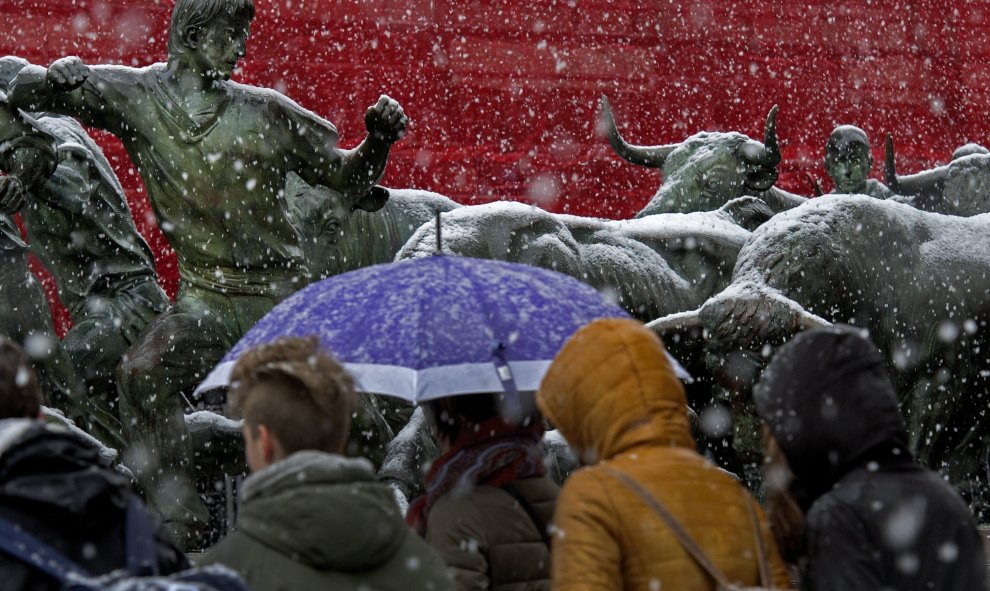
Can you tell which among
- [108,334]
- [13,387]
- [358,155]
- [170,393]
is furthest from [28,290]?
[13,387]

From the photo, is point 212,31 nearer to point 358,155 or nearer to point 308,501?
point 358,155

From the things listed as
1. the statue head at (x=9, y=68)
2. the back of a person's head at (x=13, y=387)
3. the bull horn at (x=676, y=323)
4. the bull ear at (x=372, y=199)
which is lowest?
the bull horn at (x=676, y=323)

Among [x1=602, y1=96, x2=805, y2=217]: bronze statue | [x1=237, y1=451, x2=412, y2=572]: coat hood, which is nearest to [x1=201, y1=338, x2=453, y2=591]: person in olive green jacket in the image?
[x1=237, y1=451, x2=412, y2=572]: coat hood

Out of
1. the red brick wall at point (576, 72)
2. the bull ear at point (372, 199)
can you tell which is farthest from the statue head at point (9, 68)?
the red brick wall at point (576, 72)

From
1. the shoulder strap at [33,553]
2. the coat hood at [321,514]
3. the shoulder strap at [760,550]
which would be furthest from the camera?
the shoulder strap at [760,550]

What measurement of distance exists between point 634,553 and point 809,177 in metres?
12.5

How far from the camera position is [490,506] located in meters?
Result: 2.89

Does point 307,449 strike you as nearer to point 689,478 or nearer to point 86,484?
point 86,484

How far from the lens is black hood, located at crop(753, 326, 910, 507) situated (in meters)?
2.48

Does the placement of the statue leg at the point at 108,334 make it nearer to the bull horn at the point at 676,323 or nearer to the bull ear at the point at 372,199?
the bull ear at the point at 372,199

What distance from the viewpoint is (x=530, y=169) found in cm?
1408

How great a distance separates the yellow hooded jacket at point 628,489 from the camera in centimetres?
240

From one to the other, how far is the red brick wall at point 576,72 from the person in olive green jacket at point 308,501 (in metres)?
10.3

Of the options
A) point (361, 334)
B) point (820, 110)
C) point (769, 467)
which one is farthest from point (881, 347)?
point (820, 110)
